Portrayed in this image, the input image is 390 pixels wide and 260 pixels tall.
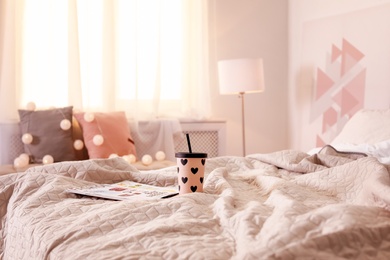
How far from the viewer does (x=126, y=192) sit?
5.15 ft

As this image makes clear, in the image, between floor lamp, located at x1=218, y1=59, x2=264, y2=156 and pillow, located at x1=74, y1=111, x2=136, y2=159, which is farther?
floor lamp, located at x1=218, y1=59, x2=264, y2=156

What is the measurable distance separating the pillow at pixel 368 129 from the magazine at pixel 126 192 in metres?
1.19

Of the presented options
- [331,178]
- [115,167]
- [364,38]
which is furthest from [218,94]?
[331,178]

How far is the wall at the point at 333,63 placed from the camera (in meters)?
3.47

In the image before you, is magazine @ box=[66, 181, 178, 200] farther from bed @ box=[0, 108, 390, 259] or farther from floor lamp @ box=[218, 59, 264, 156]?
floor lamp @ box=[218, 59, 264, 156]

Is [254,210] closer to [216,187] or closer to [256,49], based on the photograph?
[216,187]

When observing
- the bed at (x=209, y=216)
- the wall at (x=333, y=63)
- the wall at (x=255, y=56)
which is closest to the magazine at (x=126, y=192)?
the bed at (x=209, y=216)

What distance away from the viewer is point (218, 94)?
4484 mm

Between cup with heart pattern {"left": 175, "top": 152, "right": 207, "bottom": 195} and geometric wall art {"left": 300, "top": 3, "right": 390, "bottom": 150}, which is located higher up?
geometric wall art {"left": 300, "top": 3, "right": 390, "bottom": 150}

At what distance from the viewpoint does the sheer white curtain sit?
3842 millimetres

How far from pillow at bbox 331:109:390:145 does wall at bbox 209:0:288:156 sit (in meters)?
1.78

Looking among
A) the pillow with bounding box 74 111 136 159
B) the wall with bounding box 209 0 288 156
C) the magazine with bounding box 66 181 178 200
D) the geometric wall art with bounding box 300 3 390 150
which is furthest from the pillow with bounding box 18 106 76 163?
the magazine with bounding box 66 181 178 200

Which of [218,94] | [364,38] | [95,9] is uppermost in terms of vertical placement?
[95,9]

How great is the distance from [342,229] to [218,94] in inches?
139
